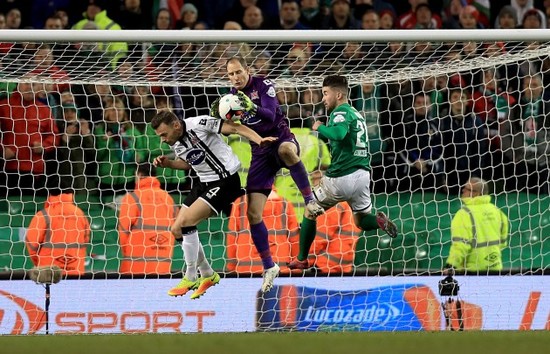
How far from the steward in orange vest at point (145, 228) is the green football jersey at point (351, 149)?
5.02 feet

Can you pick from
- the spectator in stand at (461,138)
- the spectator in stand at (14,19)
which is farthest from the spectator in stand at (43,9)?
the spectator in stand at (461,138)

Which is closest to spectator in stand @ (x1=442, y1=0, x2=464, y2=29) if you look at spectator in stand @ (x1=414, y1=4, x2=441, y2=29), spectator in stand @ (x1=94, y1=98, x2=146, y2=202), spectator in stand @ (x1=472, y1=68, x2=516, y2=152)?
spectator in stand @ (x1=414, y1=4, x2=441, y2=29)

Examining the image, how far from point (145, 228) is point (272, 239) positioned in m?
0.97

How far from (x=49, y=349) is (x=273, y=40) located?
2.47 meters

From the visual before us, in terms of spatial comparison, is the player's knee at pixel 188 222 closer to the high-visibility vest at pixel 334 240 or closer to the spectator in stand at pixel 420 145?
the high-visibility vest at pixel 334 240

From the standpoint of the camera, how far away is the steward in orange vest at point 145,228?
8945 mm

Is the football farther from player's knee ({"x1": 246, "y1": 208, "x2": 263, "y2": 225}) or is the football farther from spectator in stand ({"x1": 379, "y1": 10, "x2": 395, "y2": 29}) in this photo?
spectator in stand ({"x1": 379, "y1": 10, "x2": 395, "y2": 29})

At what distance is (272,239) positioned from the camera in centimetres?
906

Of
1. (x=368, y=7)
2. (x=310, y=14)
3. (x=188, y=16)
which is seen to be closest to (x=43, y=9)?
(x=188, y=16)

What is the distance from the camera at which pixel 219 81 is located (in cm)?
905

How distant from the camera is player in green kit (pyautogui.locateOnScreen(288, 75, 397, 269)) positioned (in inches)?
317

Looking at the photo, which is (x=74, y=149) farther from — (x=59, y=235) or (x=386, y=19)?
(x=386, y=19)

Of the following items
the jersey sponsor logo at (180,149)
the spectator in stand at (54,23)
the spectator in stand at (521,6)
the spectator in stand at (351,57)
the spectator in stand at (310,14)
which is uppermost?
the spectator in stand at (521,6)

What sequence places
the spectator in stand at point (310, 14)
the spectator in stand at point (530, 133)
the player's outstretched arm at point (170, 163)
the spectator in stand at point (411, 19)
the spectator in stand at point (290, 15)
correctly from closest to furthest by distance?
1. the player's outstretched arm at point (170, 163)
2. the spectator in stand at point (530, 133)
3. the spectator in stand at point (290, 15)
4. the spectator in stand at point (310, 14)
5. the spectator in stand at point (411, 19)
